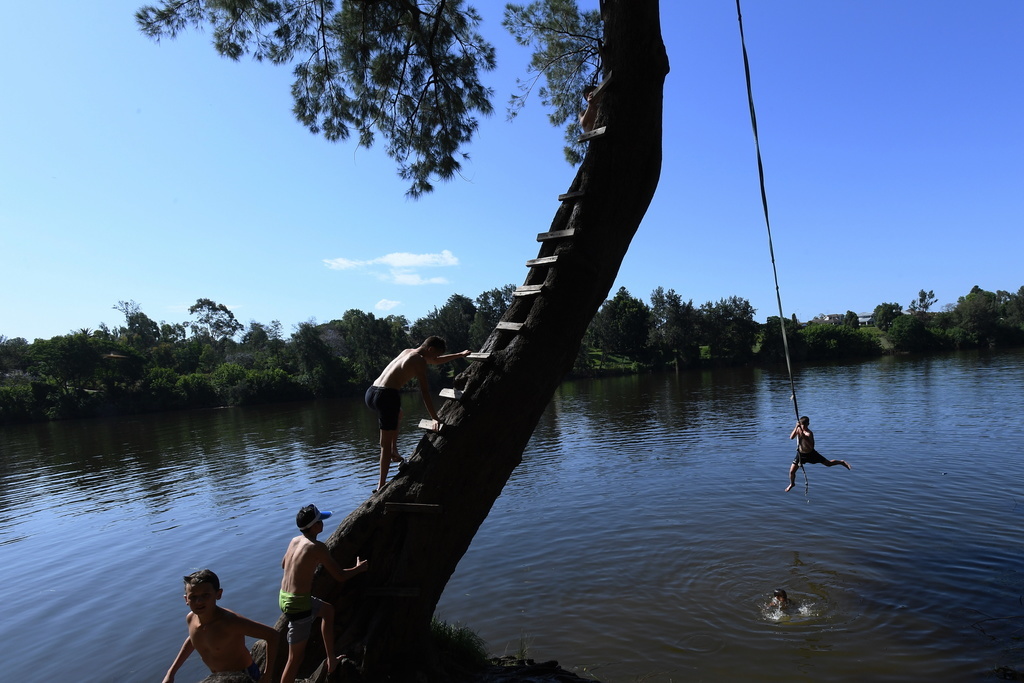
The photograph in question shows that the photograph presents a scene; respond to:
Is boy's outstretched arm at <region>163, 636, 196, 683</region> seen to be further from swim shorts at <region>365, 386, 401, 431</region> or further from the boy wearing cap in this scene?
swim shorts at <region>365, 386, 401, 431</region>

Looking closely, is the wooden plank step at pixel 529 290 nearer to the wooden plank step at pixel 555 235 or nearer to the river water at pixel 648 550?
the wooden plank step at pixel 555 235

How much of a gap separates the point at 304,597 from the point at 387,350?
68229mm

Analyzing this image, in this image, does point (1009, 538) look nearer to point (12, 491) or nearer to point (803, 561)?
point (803, 561)

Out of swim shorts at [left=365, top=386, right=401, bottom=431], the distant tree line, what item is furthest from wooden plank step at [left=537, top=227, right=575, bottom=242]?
the distant tree line

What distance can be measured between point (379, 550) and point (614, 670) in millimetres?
3711

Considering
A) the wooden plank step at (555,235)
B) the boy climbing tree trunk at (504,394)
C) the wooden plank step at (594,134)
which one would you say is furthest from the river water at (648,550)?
the wooden plank step at (594,134)

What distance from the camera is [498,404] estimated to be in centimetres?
503

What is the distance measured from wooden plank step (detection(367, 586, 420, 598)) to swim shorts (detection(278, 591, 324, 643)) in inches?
21.2

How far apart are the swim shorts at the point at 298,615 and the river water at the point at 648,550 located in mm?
3709

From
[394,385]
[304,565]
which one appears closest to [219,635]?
[304,565]

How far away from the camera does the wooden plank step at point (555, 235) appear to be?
5.20 meters

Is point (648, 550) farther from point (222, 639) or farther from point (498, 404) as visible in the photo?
point (222, 639)

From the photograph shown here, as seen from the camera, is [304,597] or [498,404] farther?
[498,404]

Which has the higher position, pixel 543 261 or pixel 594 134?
pixel 594 134
